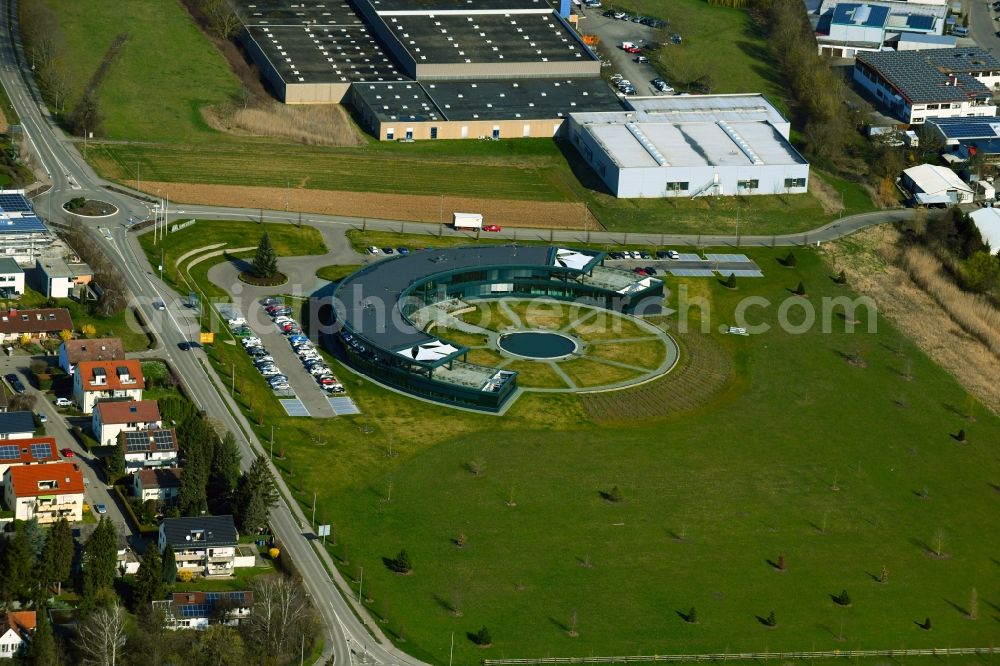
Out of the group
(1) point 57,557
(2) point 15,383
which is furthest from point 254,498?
(2) point 15,383

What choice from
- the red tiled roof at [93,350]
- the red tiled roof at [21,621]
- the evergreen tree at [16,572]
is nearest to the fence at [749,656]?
the red tiled roof at [21,621]

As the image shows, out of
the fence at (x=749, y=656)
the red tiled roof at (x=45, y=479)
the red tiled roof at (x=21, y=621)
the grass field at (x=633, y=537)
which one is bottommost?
the grass field at (x=633, y=537)

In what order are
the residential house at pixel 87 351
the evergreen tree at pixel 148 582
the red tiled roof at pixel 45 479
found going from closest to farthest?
the evergreen tree at pixel 148 582 → the red tiled roof at pixel 45 479 → the residential house at pixel 87 351

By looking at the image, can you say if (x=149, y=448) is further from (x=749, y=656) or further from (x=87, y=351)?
(x=749, y=656)

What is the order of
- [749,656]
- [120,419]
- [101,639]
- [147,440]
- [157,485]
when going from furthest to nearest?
1. [120,419]
2. [147,440]
3. [157,485]
4. [749,656]
5. [101,639]

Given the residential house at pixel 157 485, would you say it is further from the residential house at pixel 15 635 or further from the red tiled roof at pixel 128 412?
the residential house at pixel 15 635

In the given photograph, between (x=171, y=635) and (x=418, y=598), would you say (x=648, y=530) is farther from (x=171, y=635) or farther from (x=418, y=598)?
(x=171, y=635)
